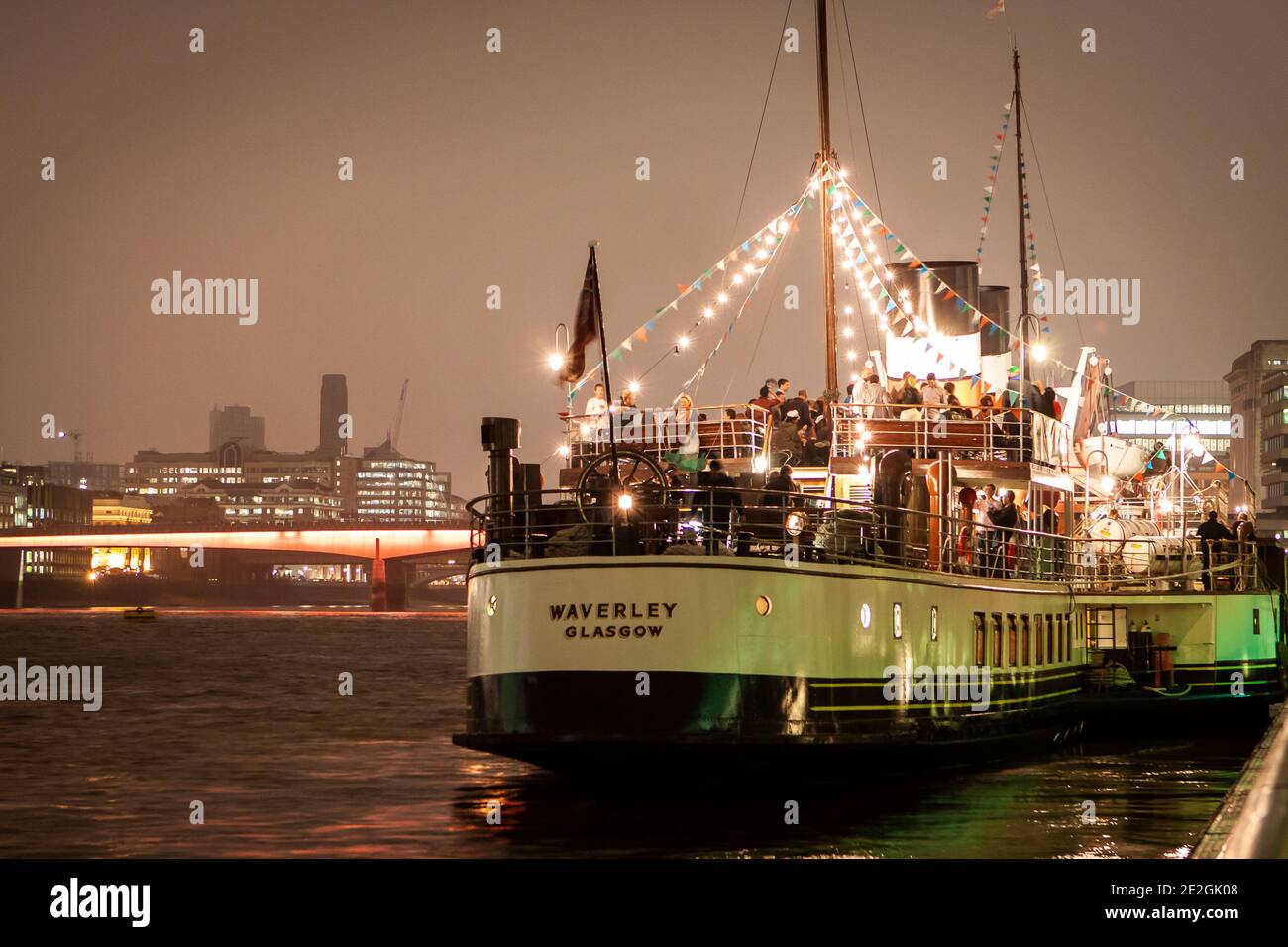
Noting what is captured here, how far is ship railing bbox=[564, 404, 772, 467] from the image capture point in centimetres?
2484

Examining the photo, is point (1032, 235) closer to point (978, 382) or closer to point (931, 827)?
point (978, 382)

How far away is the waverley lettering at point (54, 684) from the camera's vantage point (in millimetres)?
49375

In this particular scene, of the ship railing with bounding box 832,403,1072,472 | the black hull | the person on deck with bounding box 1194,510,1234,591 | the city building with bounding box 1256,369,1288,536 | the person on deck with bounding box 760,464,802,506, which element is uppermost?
the city building with bounding box 1256,369,1288,536

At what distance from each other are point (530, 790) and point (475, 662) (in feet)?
11.4

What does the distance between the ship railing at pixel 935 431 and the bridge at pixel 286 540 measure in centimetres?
11490

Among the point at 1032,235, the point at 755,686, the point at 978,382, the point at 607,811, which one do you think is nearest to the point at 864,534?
the point at 755,686

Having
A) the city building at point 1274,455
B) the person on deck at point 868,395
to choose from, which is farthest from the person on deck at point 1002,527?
the city building at point 1274,455

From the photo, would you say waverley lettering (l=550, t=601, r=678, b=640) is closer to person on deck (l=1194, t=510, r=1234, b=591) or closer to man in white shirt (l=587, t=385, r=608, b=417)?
man in white shirt (l=587, t=385, r=608, b=417)

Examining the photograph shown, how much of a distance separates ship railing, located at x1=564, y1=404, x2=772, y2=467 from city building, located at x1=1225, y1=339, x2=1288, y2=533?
145051 millimetres

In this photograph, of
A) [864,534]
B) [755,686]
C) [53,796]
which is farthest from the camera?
[53,796]

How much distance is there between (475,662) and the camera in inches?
808

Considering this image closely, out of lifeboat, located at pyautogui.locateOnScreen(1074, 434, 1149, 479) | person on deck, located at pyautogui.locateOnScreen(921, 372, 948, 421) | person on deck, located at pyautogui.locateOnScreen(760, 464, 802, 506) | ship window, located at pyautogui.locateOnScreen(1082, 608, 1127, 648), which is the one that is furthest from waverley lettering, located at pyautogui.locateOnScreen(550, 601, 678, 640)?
lifeboat, located at pyautogui.locateOnScreen(1074, 434, 1149, 479)
